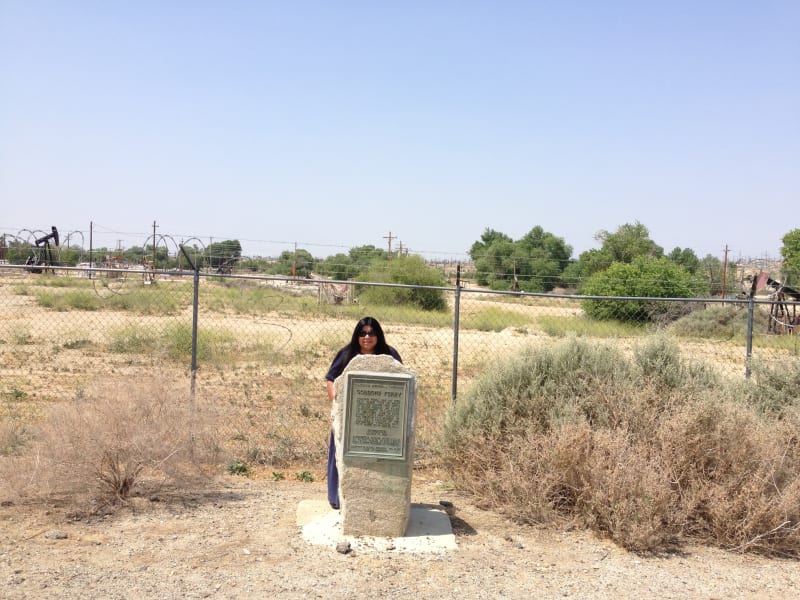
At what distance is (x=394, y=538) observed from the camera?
18.5 ft

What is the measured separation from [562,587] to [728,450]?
2054mm

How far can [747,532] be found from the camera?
5730 mm

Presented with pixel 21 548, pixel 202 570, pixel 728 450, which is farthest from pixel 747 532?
pixel 21 548

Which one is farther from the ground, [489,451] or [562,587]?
[489,451]

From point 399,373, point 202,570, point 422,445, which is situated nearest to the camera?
point 202,570

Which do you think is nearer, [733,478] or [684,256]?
[733,478]

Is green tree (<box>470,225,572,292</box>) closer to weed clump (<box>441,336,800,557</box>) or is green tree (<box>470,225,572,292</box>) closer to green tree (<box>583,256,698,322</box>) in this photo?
green tree (<box>583,256,698,322</box>)

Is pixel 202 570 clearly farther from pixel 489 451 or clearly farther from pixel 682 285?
pixel 682 285

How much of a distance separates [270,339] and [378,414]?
41.4 feet

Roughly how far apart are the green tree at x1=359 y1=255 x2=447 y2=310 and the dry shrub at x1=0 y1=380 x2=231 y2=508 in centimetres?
2213

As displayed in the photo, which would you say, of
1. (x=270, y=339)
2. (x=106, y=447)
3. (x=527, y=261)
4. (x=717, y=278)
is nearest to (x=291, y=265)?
(x=527, y=261)

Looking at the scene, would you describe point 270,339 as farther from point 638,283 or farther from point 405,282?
point 405,282

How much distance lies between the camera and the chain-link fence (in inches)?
385

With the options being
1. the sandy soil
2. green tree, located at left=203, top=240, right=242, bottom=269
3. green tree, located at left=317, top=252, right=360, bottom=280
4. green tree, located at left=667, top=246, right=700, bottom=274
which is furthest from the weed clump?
green tree, located at left=667, top=246, right=700, bottom=274
